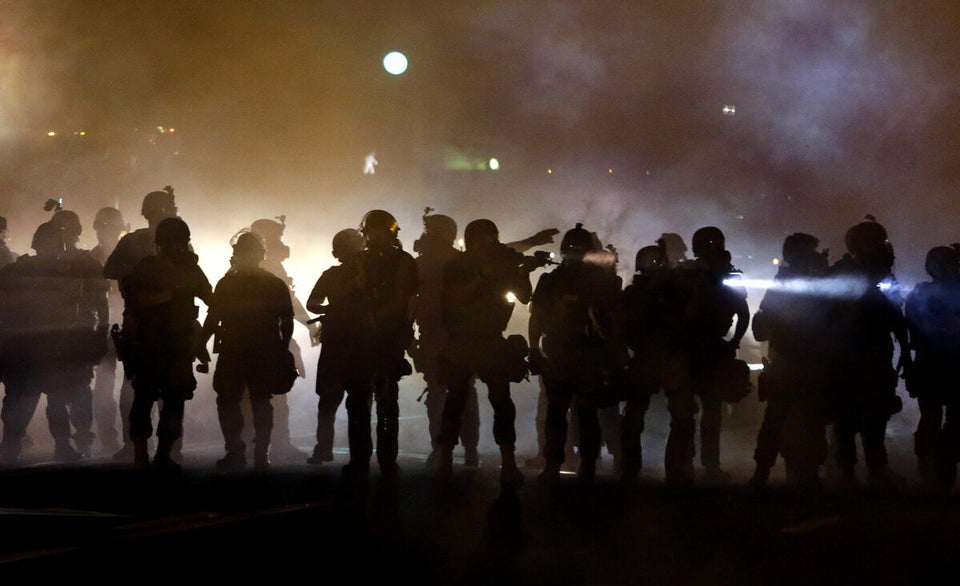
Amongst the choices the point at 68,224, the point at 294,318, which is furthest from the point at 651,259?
the point at 68,224

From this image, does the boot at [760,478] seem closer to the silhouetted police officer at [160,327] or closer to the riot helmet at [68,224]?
the silhouetted police officer at [160,327]

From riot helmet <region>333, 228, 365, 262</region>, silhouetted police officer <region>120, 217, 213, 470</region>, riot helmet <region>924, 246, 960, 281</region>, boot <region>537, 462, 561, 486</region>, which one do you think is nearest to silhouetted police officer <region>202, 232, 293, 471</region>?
silhouetted police officer <region>120, 217, 213, 470</region>

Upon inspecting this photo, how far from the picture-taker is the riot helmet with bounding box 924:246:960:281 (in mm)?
8070

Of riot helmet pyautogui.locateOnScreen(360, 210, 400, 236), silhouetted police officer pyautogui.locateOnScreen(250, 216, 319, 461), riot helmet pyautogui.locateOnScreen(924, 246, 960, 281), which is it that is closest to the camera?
riot helmet pyautogui.locateOnScreen(360, 210, 400, 236)

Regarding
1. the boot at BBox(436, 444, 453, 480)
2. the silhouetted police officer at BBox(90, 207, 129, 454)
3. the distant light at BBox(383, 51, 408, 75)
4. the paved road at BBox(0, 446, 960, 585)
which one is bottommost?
the paved road at BBox(0, 446, 960, 585)

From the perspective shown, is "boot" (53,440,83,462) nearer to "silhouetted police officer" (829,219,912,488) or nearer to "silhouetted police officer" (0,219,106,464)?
"silhouetted police officer" (0,219,106,464)

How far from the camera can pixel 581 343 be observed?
752 cm

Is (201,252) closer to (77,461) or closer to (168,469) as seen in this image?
(77,461)

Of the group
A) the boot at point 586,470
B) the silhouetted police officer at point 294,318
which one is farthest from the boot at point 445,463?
the silhouetted police officer at point 294,318

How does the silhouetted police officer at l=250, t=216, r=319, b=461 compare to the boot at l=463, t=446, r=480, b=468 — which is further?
the silhouetted police officer at l=250, t=216, r=319, b=461

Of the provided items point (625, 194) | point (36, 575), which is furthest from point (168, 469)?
point (625, 194)

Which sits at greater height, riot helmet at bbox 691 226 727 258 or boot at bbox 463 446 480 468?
riot helmet at bbox 691 226 727 258

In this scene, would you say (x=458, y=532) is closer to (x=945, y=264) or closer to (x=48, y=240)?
(x=945, y=264)

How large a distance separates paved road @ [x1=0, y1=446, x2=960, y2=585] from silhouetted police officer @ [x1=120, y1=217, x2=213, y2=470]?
533 millimetres
